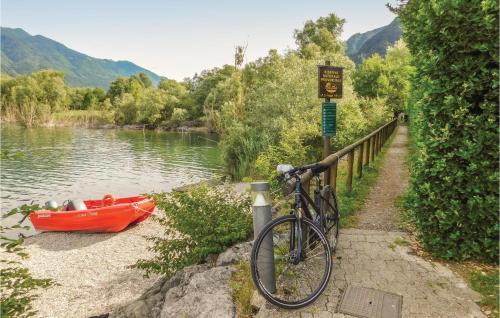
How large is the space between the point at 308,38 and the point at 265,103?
124 ft

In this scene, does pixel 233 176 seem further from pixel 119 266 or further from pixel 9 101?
pixel 9 101

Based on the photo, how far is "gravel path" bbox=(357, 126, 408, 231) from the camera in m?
6.00

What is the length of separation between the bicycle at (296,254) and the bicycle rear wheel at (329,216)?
68 millimetres

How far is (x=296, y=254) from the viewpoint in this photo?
343 centimetres

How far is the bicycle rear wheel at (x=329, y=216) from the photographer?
168 inches

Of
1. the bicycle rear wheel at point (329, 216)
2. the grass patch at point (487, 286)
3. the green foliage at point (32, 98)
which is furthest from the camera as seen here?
the green foliage at point (32, 98)

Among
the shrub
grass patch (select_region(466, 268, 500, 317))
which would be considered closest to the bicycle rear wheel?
grass patch (select_region(466, 268, 500, 317))

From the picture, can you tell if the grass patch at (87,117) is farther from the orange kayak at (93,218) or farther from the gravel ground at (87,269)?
the gravel ground at (87,269)

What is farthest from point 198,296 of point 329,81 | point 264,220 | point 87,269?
point 87,269

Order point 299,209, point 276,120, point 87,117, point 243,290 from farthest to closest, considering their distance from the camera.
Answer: point 87,117 < point 276,120 < point 243,290 < point 299,209

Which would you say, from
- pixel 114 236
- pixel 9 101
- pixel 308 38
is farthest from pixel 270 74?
pixel 9 101

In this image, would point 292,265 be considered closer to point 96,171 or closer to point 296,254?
point 296,254

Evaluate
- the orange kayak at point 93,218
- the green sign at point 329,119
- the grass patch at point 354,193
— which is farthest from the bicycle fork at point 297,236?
the orange kayak at point 93,218

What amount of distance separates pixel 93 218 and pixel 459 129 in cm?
1182
